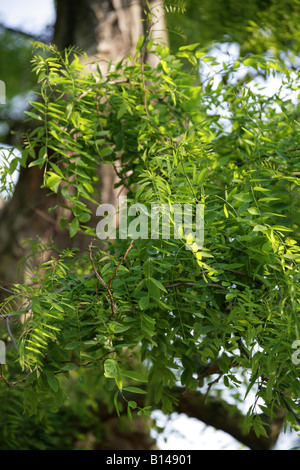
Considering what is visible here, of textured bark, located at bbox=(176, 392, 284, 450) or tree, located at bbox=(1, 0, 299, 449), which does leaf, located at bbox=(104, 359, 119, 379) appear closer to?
tree, located at bbox=(1, 0, 299, 449)

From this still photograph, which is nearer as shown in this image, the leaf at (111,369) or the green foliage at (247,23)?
the leaf at (111,369)

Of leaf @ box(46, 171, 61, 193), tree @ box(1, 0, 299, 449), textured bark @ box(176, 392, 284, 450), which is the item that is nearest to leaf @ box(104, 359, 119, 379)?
tree @ box(1, 0, 299, 449)

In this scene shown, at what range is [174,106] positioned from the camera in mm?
1192

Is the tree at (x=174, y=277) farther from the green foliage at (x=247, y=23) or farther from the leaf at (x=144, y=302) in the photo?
the green foliage at (x=247, y=23)

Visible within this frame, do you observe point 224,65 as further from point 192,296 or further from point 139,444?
point 139,444

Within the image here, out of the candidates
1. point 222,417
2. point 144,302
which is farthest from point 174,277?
point 222,417

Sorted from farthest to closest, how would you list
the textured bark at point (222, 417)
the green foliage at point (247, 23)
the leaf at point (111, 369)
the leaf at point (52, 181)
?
the green foliage at point (247, 23), the textured bark at point (222, 417), the leaf at point (52, 181), the leaf at point (111, 369)

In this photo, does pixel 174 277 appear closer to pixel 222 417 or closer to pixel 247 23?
pixel 222 417

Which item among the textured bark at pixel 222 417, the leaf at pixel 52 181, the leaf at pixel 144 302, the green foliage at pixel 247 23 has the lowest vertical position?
the textured bark at pixel 222 417

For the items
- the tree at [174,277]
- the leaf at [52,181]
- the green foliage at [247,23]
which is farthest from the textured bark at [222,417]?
the green foliage at [247,23]

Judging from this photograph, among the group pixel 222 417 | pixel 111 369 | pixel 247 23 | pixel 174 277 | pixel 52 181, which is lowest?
pixel 222 417

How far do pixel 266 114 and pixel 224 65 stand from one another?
0.48ft

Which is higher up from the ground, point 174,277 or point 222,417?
point 174,277
